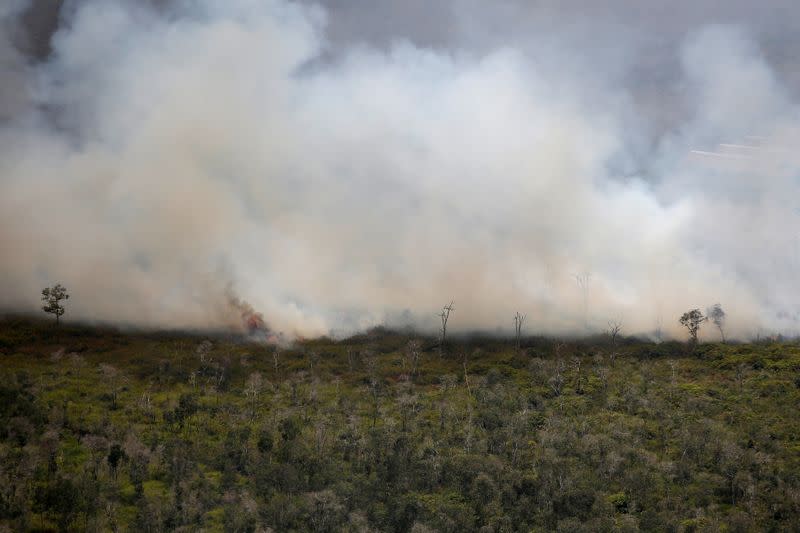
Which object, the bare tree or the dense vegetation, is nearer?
the dense vegetation

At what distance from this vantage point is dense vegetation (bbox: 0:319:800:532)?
111m

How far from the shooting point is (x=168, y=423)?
144500 millimetres

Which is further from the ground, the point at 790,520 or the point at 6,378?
the point at 6,378

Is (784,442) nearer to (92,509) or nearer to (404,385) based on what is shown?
(404,385)

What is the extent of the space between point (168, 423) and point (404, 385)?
66.4 m

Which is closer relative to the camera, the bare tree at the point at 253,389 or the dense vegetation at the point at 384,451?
the dense vegetation at the point at 384,451

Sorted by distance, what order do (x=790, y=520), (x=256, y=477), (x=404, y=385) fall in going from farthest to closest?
(x=404, y=385)
(x=256, y=477)
(x=790, y=520)

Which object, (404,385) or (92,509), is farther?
(404,385)

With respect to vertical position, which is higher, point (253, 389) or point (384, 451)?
point (253, 389)

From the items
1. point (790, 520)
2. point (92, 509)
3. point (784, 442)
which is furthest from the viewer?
point (784, 442)

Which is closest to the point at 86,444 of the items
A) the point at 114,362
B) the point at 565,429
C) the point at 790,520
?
the point at 114,362

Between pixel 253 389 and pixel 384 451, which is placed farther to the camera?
pixel 253 389

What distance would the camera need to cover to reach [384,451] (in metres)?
138

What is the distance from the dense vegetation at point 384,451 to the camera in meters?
111
